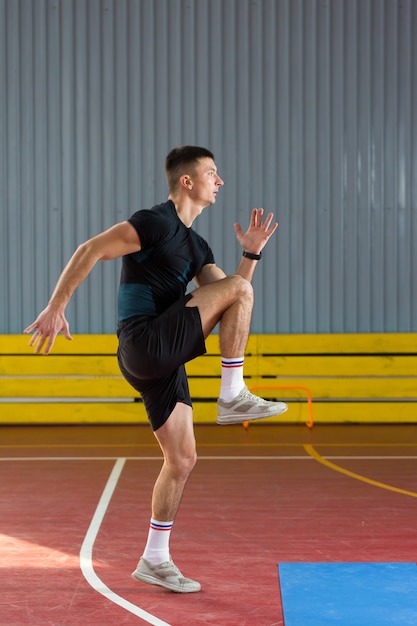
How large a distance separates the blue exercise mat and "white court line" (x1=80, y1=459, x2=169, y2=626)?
2.39ft

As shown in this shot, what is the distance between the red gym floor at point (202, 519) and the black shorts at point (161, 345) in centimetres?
103

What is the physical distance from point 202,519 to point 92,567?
1.39 m

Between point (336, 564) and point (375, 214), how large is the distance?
7.29m

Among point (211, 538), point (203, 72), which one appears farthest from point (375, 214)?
point (211, 538)

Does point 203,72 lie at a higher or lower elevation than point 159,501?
higher

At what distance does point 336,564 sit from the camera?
16.7 feet

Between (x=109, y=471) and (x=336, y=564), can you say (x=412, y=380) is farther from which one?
(x=336, y=564)

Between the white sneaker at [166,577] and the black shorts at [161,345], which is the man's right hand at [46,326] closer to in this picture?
the black shorts at [161,345]

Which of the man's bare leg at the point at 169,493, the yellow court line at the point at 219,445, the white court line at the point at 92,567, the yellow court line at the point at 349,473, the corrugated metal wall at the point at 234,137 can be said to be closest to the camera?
the white court line at the point at 92,567

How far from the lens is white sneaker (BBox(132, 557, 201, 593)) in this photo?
463 centimetres

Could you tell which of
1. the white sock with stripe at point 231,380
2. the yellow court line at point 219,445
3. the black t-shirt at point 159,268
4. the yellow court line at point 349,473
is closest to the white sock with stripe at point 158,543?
the white sock with stripe at point 231,380

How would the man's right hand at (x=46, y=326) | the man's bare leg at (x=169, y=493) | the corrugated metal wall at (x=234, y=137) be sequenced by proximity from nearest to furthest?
1. the man's right hand at (x=46, y=326)
2. the man's bare leg at (x=169, y=493)
3. the corrugated metal wall at (x=234, y=137)

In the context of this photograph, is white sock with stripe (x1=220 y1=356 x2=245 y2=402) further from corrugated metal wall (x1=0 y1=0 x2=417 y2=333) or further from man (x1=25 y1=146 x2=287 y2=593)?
corrugated metal wall (x1=0 y1=0 x2=417 y2=333)

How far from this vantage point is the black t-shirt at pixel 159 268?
14.6 ft
